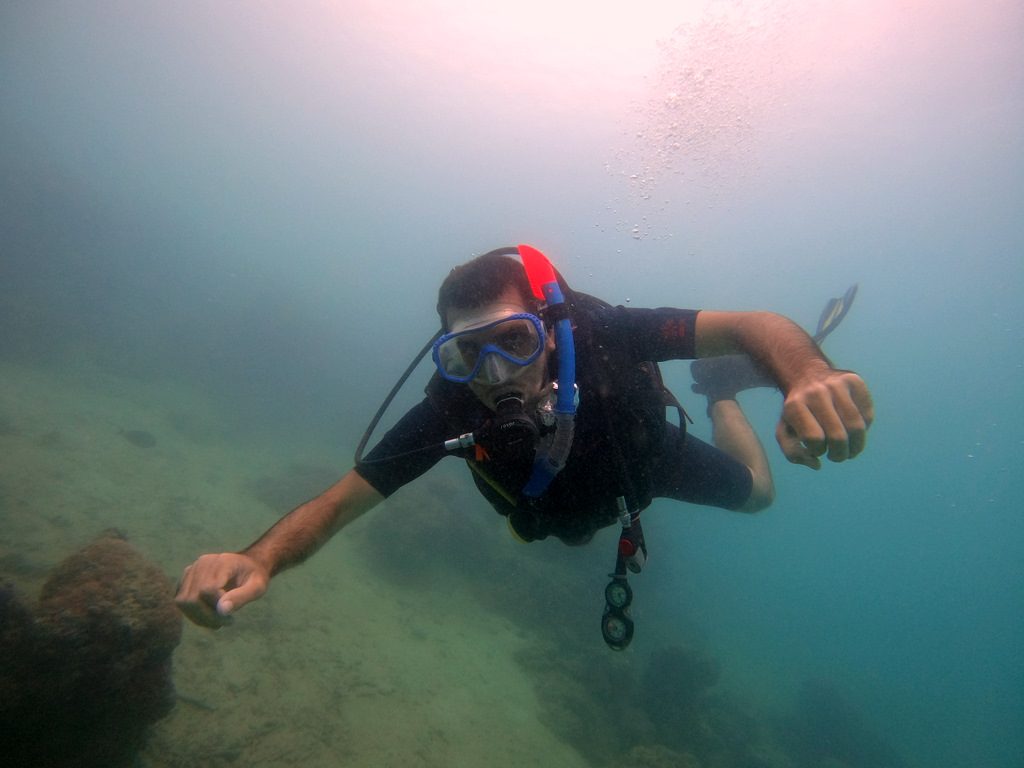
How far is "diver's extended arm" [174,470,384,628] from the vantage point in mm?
1882

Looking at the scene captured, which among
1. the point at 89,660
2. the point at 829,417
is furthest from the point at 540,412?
the point at 89,660

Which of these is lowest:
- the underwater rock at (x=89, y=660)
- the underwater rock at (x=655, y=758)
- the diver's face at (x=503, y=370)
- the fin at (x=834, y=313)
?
the underwater rock at (x=655, y=758)

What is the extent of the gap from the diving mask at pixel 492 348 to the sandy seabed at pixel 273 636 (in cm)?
451

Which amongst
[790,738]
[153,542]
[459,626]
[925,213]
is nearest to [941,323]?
[925,213]

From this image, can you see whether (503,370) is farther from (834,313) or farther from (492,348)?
(834,313)

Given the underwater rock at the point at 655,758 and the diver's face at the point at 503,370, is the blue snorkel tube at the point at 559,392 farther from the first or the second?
the underwater rock at the point at 655,758

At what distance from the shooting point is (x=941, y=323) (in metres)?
82.2

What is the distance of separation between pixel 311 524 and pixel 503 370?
146 cm

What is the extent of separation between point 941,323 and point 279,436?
107 meters

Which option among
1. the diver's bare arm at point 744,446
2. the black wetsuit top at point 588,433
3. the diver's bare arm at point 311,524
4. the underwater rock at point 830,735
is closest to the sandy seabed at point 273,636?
the diver's bare arm at point 311,524

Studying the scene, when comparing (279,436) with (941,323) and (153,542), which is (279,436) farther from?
(941,323)

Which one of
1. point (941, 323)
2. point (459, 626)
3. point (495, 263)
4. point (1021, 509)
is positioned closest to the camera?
point (495, 263)

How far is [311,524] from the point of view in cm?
271

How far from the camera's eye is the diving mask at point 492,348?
2.82 metres
